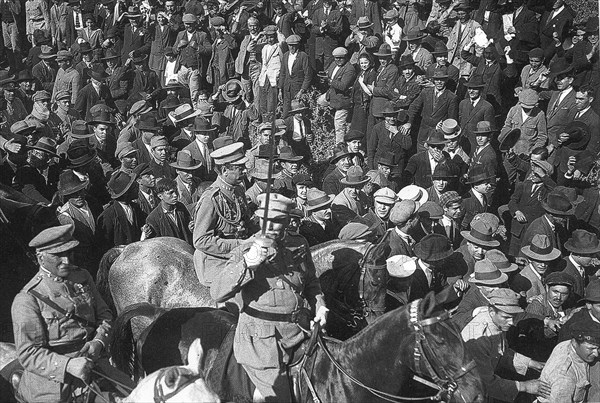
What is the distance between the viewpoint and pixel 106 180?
13258 mm

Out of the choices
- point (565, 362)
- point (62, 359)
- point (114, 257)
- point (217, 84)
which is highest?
point (62, 359)

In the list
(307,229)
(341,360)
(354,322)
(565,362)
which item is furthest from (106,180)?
(565,362)

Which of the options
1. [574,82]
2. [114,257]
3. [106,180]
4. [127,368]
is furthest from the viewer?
[574,82]

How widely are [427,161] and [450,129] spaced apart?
23.0 inches

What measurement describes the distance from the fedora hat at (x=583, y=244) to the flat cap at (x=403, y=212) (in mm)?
1907

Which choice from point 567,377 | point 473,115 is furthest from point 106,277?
point 473,115

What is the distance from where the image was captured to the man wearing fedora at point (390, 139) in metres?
14.0

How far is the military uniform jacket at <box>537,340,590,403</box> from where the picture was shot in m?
7.94

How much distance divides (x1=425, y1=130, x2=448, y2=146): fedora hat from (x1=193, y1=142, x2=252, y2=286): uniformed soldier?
4505 mm

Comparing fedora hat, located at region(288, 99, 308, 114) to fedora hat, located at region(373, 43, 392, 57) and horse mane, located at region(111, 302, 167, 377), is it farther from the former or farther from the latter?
horse mane, located at region(111, 302, 167, 377)

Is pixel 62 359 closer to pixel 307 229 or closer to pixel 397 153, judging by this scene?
pixel 307 229

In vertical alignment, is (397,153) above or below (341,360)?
below

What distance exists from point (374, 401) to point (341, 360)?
0.44 m

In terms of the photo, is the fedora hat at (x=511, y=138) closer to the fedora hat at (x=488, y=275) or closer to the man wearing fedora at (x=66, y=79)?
the fedora hat at (x=488, y=275)
